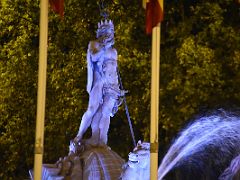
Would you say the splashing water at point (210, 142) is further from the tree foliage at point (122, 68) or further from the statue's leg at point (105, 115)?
the statue's leg at point (105, 115)

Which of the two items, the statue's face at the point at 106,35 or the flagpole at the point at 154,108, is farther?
the statue's face at the point at 106,35

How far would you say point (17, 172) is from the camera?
84.1 ft

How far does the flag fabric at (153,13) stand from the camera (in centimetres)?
1290

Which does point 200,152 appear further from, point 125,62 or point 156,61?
point 156,61

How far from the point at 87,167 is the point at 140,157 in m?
1.77

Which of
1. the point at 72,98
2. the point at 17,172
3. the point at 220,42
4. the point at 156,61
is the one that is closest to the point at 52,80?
the point at 72,98

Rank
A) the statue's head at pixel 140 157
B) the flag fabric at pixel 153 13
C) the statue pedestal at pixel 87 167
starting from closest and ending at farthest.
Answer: the flag fabric at pixel 153 13, the statue's head at pixel 140 157, the statue pedestal at pixel 87 167

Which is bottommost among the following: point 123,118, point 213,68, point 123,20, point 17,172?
point 17,172

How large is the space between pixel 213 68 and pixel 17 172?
8.14m

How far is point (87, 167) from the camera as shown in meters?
14.6

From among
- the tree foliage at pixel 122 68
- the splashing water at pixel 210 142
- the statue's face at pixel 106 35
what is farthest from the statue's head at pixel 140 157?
the tree foliage at pixel 122 68

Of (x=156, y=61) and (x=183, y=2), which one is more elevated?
(x=183, y=2)

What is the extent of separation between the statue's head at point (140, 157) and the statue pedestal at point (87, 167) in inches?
53.1

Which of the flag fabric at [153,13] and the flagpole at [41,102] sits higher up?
the flag fabric at [153,13]
